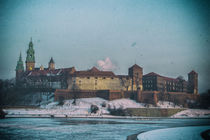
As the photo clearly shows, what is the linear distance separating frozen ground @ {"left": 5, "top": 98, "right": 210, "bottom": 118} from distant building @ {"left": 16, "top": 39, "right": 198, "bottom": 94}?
9.44 metres

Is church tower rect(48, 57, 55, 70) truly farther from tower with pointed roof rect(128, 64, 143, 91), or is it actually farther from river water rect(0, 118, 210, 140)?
river water rect(0, 118, 210, 140)

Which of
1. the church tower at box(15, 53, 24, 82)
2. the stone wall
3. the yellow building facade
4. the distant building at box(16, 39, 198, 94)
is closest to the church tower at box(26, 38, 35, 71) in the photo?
the church tower at box(15, 53, 24, 82)

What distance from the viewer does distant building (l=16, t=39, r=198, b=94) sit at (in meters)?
78.9

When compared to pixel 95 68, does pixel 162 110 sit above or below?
below

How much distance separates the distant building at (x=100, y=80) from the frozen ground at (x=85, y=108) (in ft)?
31.0

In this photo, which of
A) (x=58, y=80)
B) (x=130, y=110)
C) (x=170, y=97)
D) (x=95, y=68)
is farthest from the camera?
(x=95, y=68)

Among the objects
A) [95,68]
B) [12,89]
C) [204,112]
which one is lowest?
[204,112]

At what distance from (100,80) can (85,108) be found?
23793 mm

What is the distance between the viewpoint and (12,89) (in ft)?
229

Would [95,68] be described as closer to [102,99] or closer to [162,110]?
[102,99]

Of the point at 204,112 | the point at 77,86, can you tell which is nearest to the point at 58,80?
the point at 77,86

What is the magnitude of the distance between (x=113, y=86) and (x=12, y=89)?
25.2 metres

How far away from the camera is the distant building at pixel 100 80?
259 feet

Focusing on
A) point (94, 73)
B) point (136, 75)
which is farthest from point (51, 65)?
point (136, 75)
